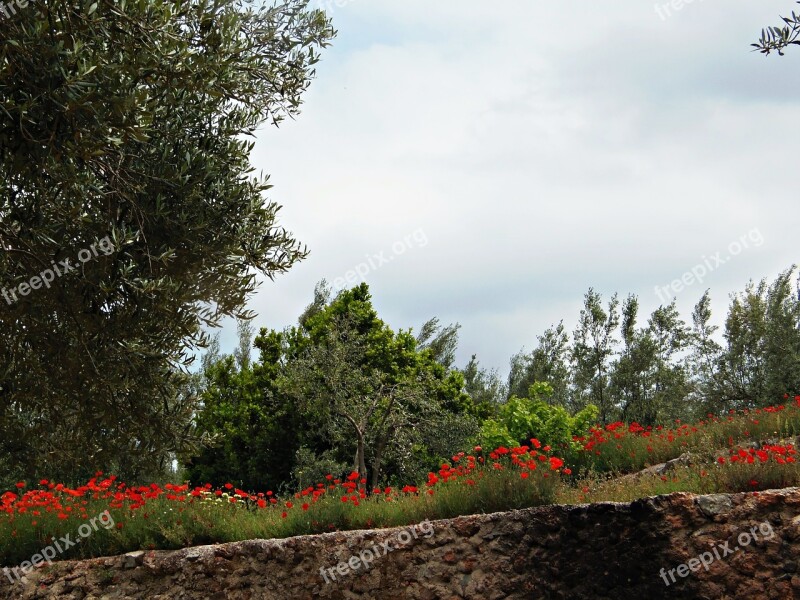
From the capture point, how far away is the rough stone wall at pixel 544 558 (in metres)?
9.05

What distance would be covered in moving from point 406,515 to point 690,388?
1536cm

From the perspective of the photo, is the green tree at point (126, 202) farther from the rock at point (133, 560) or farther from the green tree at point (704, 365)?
the green tree at point (704, 365)

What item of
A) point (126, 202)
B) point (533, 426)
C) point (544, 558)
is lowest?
point (544, 558)

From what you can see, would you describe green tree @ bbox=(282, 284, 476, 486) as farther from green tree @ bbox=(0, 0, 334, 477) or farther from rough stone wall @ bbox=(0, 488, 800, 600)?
green tree @ bbox=(0, 0, 334, 477)

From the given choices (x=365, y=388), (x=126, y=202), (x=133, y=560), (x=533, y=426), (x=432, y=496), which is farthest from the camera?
(x=365, y=388)

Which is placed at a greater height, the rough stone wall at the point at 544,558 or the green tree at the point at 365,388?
the green tree at the point at 365,388

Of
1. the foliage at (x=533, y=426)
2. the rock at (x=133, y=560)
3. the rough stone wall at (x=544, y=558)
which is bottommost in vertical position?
the rough stone wall at (x=544, y=558)

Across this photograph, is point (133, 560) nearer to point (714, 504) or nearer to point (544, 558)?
point (544, 558)

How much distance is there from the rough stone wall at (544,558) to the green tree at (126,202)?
7.53 feet

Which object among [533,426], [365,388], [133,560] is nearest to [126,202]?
[133,560]

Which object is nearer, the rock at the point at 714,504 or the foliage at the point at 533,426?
the rock at the point at 714,504

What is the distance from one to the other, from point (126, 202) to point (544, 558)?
6761 millimetres

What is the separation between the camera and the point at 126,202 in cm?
908

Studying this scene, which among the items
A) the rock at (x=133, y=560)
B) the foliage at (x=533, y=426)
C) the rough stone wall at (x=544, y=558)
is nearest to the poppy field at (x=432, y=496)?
the rock at (x=133, y=560)
